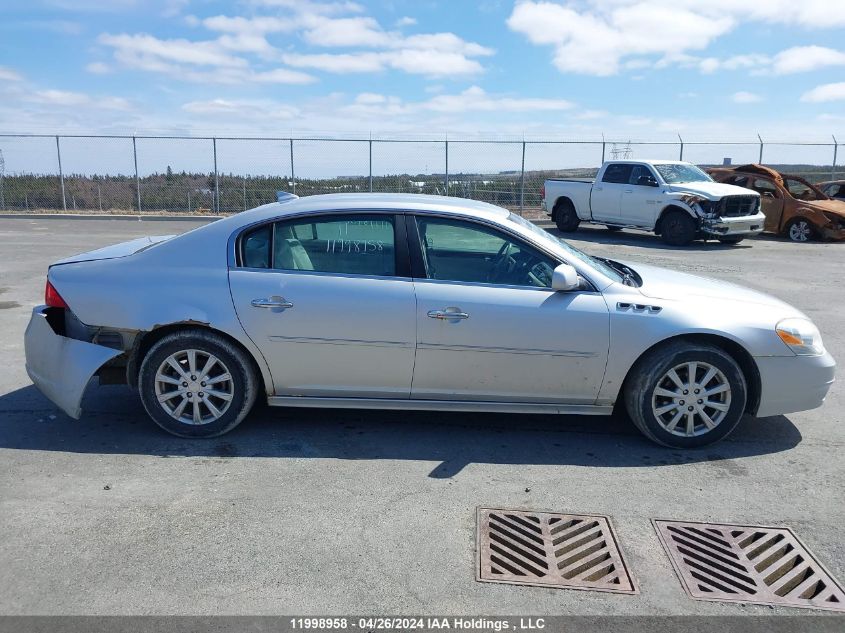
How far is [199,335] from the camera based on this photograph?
4.64 meters

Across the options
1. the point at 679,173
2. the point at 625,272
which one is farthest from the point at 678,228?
the point at 625,272

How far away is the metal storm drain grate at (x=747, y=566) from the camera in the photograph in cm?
322

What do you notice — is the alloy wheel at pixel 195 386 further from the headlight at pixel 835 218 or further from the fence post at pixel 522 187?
the fence post at pixel 522 187

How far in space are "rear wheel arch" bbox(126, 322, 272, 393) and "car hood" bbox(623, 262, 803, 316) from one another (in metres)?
2.55

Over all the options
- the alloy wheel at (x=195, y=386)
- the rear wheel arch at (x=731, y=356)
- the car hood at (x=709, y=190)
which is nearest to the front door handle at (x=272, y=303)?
the alloy wheel at (x=195, y=386)

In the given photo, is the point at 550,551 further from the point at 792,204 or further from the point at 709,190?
the point at 792,204

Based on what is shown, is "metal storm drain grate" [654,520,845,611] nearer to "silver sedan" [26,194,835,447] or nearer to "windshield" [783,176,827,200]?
"silver sedan" [26,194,835,447]

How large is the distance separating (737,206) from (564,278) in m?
13.0

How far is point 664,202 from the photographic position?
16.2 meters

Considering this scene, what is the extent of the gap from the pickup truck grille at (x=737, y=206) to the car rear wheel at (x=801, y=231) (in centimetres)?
166

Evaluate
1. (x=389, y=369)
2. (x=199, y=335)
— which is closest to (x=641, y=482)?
(x=389, y=369)

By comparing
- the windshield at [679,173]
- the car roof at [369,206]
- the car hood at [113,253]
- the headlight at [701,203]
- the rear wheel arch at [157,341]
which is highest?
the windshield at [679,173]

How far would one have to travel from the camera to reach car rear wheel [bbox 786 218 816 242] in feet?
55.5

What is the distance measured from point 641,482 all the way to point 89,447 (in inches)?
134
